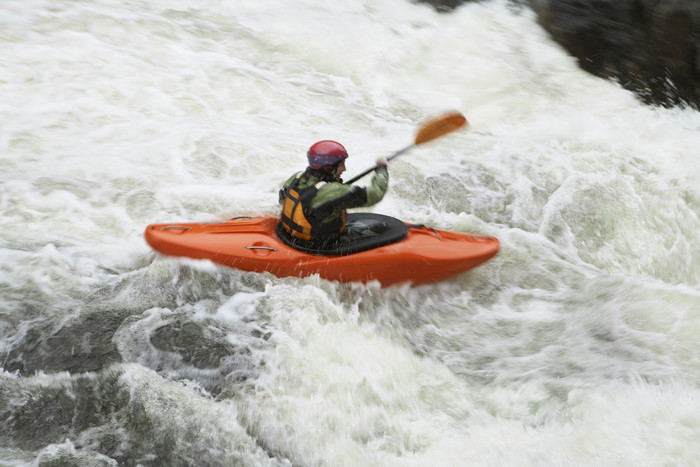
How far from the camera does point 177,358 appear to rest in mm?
2826

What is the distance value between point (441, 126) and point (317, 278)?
1.45 m

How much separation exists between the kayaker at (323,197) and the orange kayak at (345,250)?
0.30 feet

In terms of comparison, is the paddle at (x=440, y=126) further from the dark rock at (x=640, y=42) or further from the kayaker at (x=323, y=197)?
the dark rock at (x=640, y=42)

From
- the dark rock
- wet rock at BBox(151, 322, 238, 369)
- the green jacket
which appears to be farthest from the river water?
the green jacket

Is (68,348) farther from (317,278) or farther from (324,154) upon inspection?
(324,154)

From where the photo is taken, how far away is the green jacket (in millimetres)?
3045

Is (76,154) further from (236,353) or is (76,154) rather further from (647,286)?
(647,286)

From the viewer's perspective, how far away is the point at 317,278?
3236 mm

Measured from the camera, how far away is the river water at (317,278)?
2496mm

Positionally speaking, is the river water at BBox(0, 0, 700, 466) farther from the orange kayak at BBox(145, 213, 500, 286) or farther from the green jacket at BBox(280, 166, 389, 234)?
the green jacket at BBox(280, 166, 389, 234)

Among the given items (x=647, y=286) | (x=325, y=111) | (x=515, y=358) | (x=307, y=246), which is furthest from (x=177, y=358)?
(x=325, y=111)

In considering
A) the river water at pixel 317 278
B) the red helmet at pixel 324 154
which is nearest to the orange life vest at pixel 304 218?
the red helmet at pixel 324 154

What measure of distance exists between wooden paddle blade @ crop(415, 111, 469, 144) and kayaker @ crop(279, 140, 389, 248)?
0.72 metres

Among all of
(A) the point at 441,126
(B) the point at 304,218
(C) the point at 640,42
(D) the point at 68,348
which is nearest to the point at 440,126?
(A) the point at 441,126
